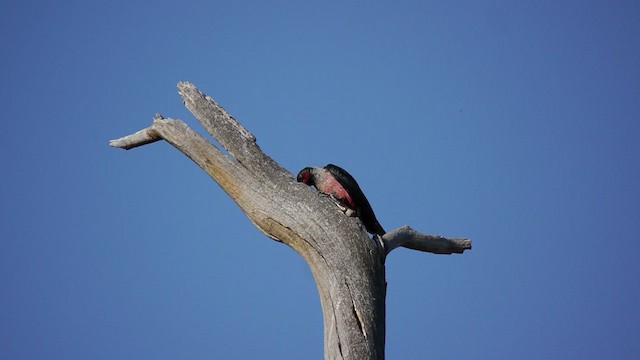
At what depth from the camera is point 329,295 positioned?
11.8ft

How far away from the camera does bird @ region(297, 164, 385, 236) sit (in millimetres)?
4117

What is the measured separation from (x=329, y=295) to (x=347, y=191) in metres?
0.75

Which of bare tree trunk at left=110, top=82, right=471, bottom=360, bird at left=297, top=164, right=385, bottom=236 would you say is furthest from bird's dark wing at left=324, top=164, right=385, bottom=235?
bare tree trunk at left=110, top=82, right=471, bottom=360

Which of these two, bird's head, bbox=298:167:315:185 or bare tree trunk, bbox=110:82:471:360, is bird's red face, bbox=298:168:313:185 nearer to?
bird's head, bbox=298:167:315:185

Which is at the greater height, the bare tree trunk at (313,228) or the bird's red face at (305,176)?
the bird's red face at (305,176)

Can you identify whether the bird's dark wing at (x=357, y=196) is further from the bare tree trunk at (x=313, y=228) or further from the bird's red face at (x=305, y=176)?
the bare tree trunk at (x=313, y=228)

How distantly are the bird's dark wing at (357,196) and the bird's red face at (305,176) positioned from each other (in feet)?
0.39

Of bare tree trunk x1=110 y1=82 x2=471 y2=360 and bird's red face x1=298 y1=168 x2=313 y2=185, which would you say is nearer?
bare tree trunk x1=110 y1=82 x2=471 y2=360

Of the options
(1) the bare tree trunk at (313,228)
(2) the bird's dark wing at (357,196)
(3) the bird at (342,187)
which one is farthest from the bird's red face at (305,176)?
(1) the bare tree trunk at (313,228)

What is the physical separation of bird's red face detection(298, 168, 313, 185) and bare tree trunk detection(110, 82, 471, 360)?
253 mm

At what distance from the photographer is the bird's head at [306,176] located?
165 inches

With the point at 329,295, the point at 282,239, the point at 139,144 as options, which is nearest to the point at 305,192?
the point at 282,239

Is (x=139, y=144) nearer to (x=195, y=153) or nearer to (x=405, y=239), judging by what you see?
(x=195, y=153)

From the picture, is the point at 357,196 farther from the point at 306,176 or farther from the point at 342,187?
the point at 306,176
